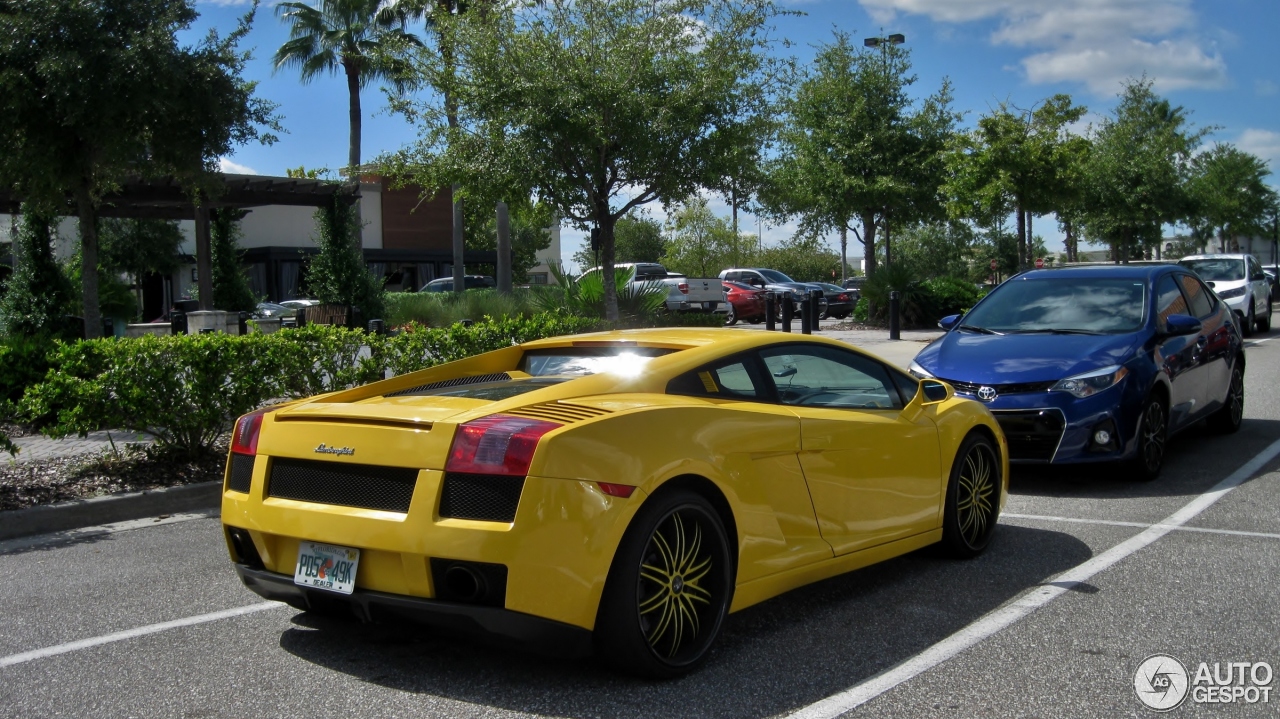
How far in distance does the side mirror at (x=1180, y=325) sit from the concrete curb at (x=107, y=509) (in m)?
7.41

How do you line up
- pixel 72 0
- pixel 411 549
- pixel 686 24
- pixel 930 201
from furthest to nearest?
pixel 930 201 < pixel 686 24 < pixel 72 0 < pixel 411 549

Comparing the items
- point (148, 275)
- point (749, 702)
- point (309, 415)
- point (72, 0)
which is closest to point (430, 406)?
point (309, 415)

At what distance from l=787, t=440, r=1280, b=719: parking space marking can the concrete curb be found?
5.66 m

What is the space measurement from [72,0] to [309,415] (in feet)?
30.8

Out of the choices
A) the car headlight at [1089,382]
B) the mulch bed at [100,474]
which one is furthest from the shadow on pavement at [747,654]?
the mulch bed at [100,474]

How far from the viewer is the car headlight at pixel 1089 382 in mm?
7852

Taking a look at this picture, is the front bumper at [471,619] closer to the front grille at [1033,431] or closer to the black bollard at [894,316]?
the front grille at [1033,431]

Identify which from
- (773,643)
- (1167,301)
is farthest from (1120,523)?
(773,643)

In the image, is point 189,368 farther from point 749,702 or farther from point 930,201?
point 930,201

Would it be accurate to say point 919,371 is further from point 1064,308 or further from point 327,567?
point 327,567

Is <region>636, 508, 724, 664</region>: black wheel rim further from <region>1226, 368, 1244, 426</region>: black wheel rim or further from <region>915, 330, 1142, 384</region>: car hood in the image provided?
<region>1226, 368, 1244, 426</region>: black wheel rim

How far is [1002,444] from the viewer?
6.45m

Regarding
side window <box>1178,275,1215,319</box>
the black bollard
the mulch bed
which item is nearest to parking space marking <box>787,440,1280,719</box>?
side window <box>1178,275,1215,319</box>

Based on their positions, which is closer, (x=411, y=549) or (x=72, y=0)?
(x=411, y=549)
